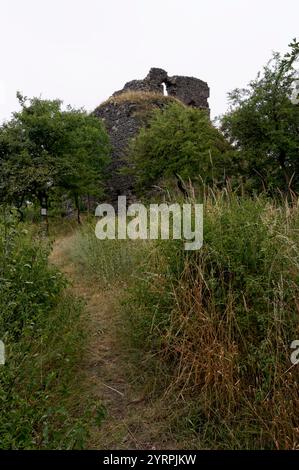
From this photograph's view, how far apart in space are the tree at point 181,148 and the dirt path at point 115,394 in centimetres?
737

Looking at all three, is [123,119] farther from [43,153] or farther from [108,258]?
[108,258]

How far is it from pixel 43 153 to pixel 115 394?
11.1 metres

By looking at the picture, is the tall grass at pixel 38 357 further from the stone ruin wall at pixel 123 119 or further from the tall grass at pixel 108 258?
the stone ruin wall at pixel 123 119

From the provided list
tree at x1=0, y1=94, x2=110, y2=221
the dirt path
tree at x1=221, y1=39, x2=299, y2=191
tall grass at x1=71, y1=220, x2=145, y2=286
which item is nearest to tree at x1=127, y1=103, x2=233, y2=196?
tree at x1=221, y1=39, x2=299, y2=191

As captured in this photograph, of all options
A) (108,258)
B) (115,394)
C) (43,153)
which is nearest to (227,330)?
(115,394)

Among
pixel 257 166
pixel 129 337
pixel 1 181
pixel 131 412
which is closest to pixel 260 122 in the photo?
pixel 257 166

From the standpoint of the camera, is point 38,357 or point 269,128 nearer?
point 38,357

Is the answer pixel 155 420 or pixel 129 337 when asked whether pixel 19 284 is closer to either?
pixel 129 337

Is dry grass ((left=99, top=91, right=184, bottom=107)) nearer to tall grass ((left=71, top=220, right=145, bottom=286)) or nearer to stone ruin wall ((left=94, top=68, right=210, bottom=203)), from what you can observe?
stone ruin wall ((left=94, top=68, right=210, bottom=203))

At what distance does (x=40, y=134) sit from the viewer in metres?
13.1

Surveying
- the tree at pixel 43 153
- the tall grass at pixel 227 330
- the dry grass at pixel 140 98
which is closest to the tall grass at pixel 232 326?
the tall grass at pixel 227 330

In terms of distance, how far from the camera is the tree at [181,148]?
1091cm

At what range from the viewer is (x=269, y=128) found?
1054cm

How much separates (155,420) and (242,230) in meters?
1.41
